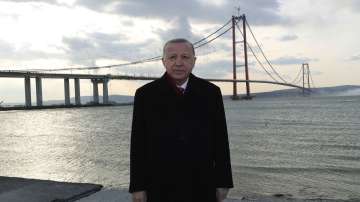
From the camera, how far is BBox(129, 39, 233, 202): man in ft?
8.00

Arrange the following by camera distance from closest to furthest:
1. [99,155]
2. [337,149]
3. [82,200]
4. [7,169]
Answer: [82,200] → [7,169] → [99,155] → [337,149]

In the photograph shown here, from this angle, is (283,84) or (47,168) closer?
(47,168)

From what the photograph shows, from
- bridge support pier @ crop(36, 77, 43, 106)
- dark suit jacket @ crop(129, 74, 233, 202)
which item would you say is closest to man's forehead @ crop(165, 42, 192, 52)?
dark suit jacket @ crop(129, 74, 233, 202)

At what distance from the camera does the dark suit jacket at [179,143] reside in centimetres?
244

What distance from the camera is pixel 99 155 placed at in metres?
16.3

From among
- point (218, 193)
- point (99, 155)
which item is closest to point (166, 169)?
point (218, 193)

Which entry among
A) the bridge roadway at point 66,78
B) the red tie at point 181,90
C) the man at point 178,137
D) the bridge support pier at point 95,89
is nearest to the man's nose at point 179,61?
the man at point 178,137

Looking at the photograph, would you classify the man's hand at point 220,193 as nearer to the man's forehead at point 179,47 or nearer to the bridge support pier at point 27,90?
the man's forehead at point 179,47

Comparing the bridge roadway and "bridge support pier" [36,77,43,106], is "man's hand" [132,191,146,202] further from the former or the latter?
"bridge support pier" [36,77,43,106]

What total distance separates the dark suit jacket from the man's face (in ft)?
0.15

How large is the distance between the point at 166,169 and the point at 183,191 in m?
0.14

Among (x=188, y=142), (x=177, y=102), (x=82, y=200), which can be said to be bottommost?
(x=82, y=200)

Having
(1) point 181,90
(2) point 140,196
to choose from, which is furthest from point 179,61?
(2) point 140,196

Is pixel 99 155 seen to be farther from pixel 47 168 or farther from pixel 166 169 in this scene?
pixel 166 169
